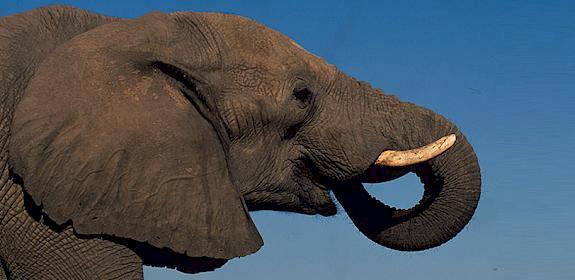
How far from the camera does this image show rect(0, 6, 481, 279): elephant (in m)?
5.09

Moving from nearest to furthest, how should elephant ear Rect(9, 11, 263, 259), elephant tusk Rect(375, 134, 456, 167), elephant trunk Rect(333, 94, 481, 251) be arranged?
elephant ear Rect(9, 11, 263, 259) < elephant tusk Rect(375, 134, 456, 167) < elephant trunk Rect(333, 94, 481, 251)

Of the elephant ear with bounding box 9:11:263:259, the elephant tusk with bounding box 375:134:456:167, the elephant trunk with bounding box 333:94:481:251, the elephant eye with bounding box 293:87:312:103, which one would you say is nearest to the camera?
the elephant ear with bounding box 9:11:263:259

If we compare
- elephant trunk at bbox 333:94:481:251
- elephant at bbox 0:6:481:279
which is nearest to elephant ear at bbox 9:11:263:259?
elephant at bbox 0:6:481:279

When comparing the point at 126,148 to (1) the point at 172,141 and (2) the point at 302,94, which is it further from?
(2) the point at 302,94

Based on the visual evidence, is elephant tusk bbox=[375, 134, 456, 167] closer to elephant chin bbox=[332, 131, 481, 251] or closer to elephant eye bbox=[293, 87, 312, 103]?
elephant chin bbox=[332, 131, 481, 251]

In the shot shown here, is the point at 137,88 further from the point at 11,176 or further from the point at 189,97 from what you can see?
the point at 11,176

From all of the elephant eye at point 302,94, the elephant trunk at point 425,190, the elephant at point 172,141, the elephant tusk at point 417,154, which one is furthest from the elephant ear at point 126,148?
the elephant trunk at point 425,190

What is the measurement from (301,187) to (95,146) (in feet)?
5.07

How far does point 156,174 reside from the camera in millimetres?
5242

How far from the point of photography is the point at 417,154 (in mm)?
6145

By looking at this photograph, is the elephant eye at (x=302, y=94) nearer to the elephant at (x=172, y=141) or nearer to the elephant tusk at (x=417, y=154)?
the elephant at (x=172, y=141)

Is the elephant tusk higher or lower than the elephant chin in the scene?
higher

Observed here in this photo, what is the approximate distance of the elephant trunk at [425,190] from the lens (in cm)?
632

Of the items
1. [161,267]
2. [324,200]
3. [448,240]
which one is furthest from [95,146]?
[448,240]
